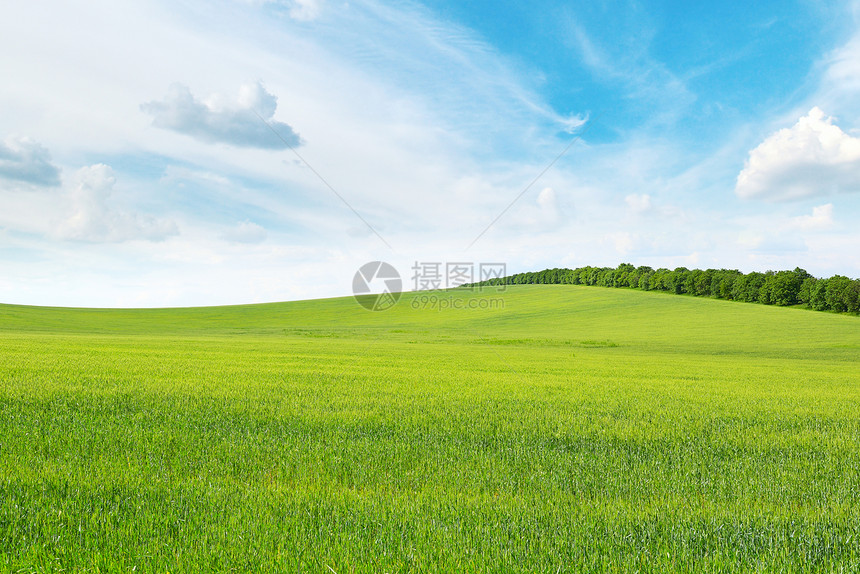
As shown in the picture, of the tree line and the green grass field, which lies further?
the tree line

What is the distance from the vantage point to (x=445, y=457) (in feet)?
22.6

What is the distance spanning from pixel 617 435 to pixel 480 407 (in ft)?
11.0

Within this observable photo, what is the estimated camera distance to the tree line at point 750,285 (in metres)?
80.9

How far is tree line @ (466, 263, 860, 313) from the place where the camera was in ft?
265

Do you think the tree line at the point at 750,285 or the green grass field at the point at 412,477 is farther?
the tree line at the point at 750,285

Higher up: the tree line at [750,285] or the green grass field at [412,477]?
the tree line at [750,285]

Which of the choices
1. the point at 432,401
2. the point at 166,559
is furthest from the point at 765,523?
the point at 432,401

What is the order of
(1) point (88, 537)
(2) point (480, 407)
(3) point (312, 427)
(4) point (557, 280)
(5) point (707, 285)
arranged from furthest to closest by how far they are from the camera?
(4) point (557, 280), (5) point (707, 285), (2) point (480, 407), (3) point (312, 427), (1) point (88, 537)

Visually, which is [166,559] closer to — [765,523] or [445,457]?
[445,457]

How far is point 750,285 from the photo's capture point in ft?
309

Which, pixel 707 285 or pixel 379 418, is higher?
pixel 707 285

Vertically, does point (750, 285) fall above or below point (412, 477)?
above

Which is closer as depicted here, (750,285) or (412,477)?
(412,477)

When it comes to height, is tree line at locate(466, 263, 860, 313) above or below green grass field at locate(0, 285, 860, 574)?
above
